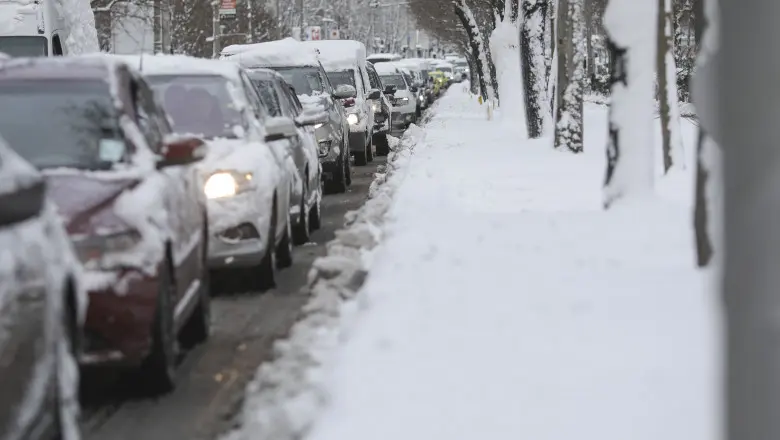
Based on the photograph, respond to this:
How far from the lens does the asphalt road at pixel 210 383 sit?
6.81 m

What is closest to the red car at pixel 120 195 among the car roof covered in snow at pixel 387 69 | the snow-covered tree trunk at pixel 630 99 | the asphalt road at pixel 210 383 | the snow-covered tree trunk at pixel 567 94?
the asphalt road at pixel 210 383

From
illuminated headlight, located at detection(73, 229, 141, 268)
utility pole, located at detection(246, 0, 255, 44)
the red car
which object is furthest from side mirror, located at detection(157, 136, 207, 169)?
utility pole, located at detection(246, 0, 255, 44)

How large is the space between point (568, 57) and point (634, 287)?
18.1 m

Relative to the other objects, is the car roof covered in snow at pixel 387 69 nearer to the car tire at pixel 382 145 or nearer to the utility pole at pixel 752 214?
the car tire at pixel 382 145

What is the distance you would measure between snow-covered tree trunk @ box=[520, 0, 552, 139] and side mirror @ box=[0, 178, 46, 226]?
25.7m

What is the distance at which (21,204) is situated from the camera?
489cm

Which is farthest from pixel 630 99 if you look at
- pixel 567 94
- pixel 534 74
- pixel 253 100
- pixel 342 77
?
pixel 534 74

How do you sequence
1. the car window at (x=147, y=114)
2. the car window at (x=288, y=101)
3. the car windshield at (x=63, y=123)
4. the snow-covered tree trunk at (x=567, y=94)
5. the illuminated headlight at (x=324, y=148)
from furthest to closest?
1. the snow-covered tree trunk at (x=567, y=94)
2. the illuminated headlight at (x=324, y=148)
3. the car window at (x=288, y=101)
4. the car window at (x=147, y=114)
5. the car windshield at (x=63, y=123)

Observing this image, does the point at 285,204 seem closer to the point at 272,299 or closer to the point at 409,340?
the point at 272,299

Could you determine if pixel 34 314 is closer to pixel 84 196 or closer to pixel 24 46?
pixel 84 196

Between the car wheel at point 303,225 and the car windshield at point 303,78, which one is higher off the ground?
the car windshield at point 303,78

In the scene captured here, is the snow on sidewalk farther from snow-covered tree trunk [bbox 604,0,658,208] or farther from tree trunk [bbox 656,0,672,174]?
tree trunk [bbox 656,0,672,174]

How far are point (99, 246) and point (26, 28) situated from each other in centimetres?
1895

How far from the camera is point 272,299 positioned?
422 inches
